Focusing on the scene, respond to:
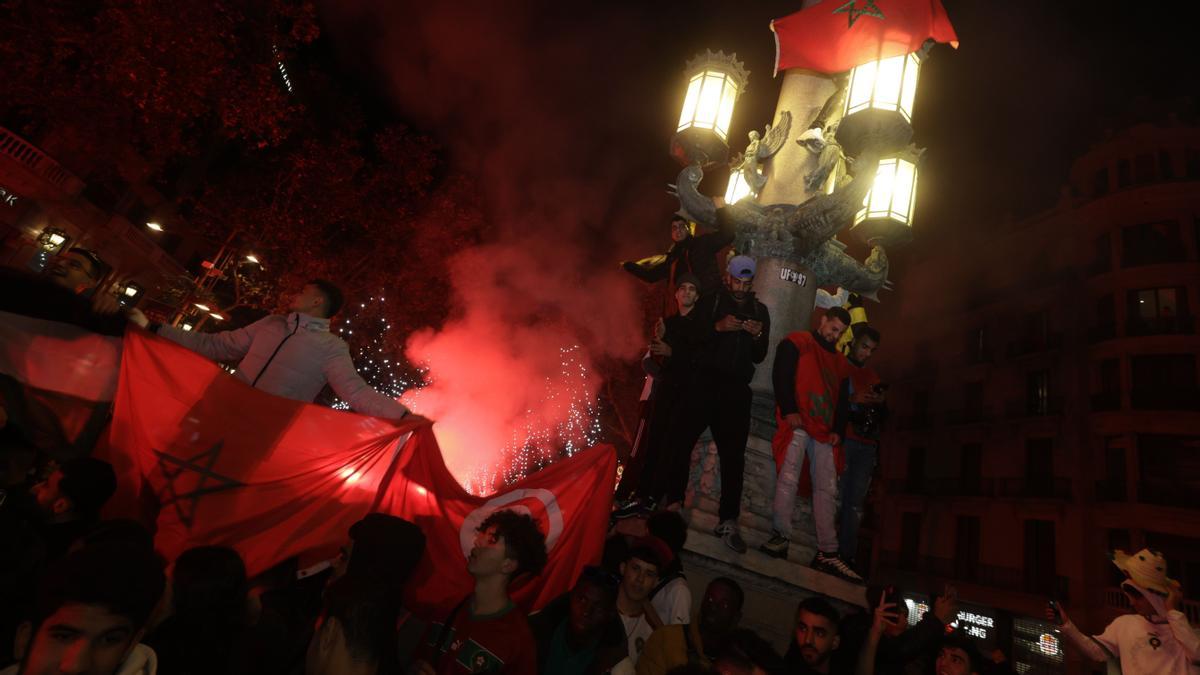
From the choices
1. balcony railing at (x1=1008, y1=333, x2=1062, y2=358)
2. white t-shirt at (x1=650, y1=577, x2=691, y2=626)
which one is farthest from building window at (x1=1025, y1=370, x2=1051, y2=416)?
white t-shirt at (x1=650, y1=577, x2=691, y2=626)

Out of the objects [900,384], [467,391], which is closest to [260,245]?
[467,391]

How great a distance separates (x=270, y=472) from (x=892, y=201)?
708 cm

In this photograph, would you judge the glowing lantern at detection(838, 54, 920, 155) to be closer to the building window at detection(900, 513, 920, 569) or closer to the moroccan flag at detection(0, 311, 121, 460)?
the moroccan flag at detection(0, 311, 121, 460)

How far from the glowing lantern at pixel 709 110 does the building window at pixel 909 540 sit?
93.8ft

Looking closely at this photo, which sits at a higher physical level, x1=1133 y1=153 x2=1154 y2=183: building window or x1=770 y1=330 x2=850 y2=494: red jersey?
x1=1133 y1=153 x2=1154 y2=183: building window

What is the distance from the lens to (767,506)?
5.98m

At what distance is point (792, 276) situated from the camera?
6.96 m

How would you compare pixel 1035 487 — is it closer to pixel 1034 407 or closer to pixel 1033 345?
pixel 1034 407

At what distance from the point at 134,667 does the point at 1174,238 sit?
117 ft

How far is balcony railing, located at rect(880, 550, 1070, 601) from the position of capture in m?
24.2

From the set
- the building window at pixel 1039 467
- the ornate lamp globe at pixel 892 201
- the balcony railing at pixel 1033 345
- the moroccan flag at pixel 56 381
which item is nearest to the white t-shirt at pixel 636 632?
the moroccan flag at pixel 56 381

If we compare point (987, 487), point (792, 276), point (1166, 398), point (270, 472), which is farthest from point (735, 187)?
point (987, 487)

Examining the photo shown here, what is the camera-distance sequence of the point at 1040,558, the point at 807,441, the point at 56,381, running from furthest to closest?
the point at 1040,558
the point at 807,441
the point at 56,381

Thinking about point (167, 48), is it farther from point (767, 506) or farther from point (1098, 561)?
point (1098, 561)
